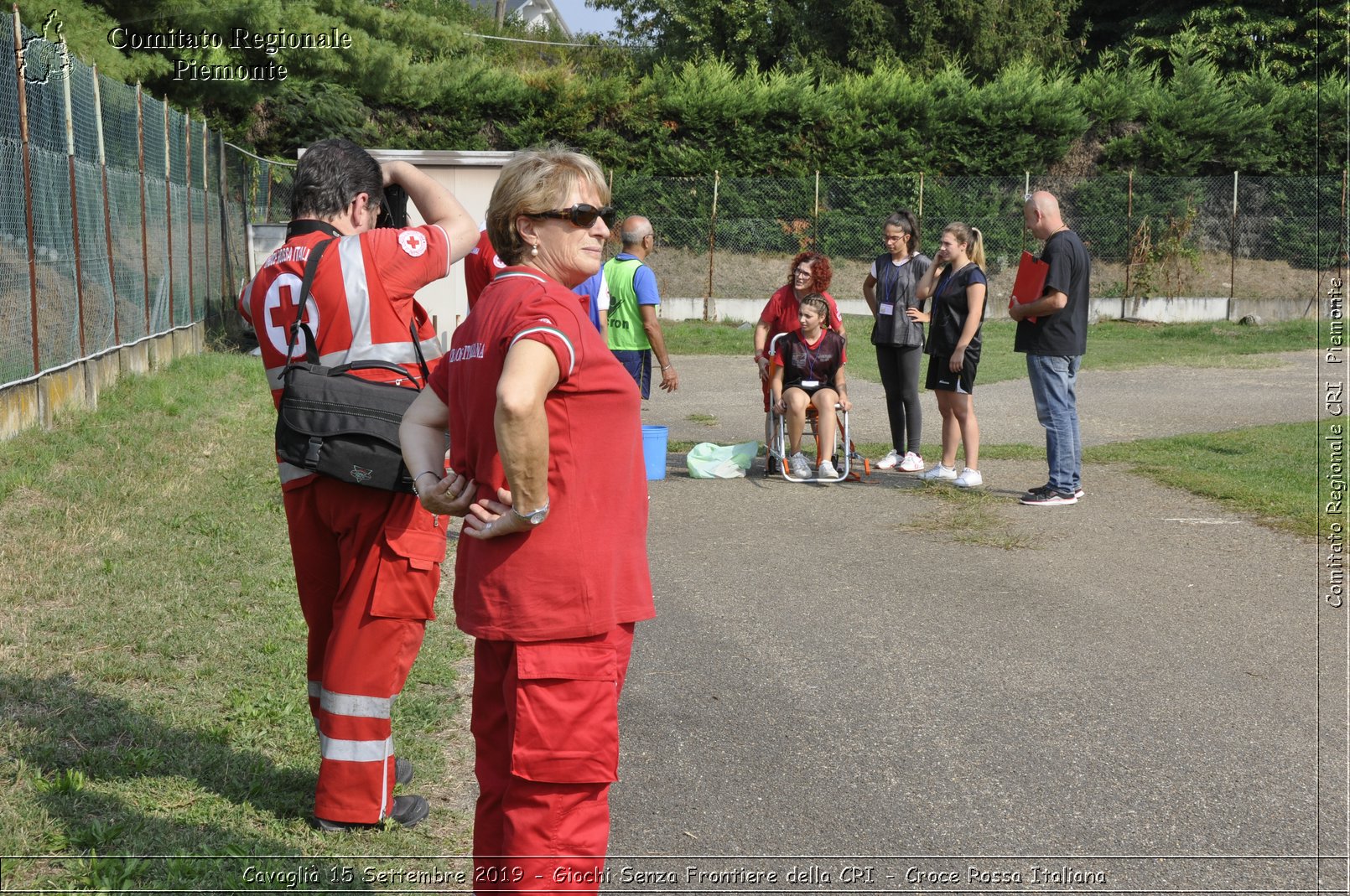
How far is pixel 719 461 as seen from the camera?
9.89 m

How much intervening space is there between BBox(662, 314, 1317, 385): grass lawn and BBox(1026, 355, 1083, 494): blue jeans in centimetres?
721

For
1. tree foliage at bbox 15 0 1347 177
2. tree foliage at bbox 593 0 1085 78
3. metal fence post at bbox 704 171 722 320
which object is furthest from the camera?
tree foliage at bbox 593 0 1085 78

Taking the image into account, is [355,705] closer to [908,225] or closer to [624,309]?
[624,309]

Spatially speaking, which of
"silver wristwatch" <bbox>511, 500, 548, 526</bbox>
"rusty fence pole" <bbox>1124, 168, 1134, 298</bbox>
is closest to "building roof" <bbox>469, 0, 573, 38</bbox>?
"rusty fence pole" <bbox>1124, 168, 1134, 298</bbox>

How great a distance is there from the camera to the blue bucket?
912 cm

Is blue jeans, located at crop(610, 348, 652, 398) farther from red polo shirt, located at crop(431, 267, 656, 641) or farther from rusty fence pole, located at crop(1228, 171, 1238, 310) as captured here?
rusty fence pole, located at crop(1228, 171, 1238, 310)

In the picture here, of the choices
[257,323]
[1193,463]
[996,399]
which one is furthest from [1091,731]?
[996,399]

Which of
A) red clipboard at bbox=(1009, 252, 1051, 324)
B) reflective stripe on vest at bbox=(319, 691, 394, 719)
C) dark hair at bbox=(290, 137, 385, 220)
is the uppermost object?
dark hair at bbox=(290, 137, 385, 220)

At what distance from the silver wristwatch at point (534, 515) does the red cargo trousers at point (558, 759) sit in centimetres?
26

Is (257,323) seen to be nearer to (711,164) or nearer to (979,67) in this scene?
(711,164)

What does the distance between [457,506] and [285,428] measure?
1.12 meters

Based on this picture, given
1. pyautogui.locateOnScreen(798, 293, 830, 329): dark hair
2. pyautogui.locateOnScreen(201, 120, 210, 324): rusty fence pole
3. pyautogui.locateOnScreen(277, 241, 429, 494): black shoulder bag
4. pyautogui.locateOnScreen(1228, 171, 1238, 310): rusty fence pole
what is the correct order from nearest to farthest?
pyautogui.locateOnScreen(277, 241, 429, 494): black shoulder bag < pyautogui.locateOnScreen(798, 293, 830, 329): dark hair < pyautogui.locateOnScreen(201, 120, 210, 324): rusty fence pole < pyautogui.locateOnScreen(1228, 171, 1238, 310): rusty fence pole

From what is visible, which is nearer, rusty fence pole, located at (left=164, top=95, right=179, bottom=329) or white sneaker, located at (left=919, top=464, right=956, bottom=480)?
white sneaker, located at (left=919, top=464, right=956, bottom=480)

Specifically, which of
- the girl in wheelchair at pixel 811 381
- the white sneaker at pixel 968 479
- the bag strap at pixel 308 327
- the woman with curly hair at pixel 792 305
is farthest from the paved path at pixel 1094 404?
the bag strap at pixel 308 327
